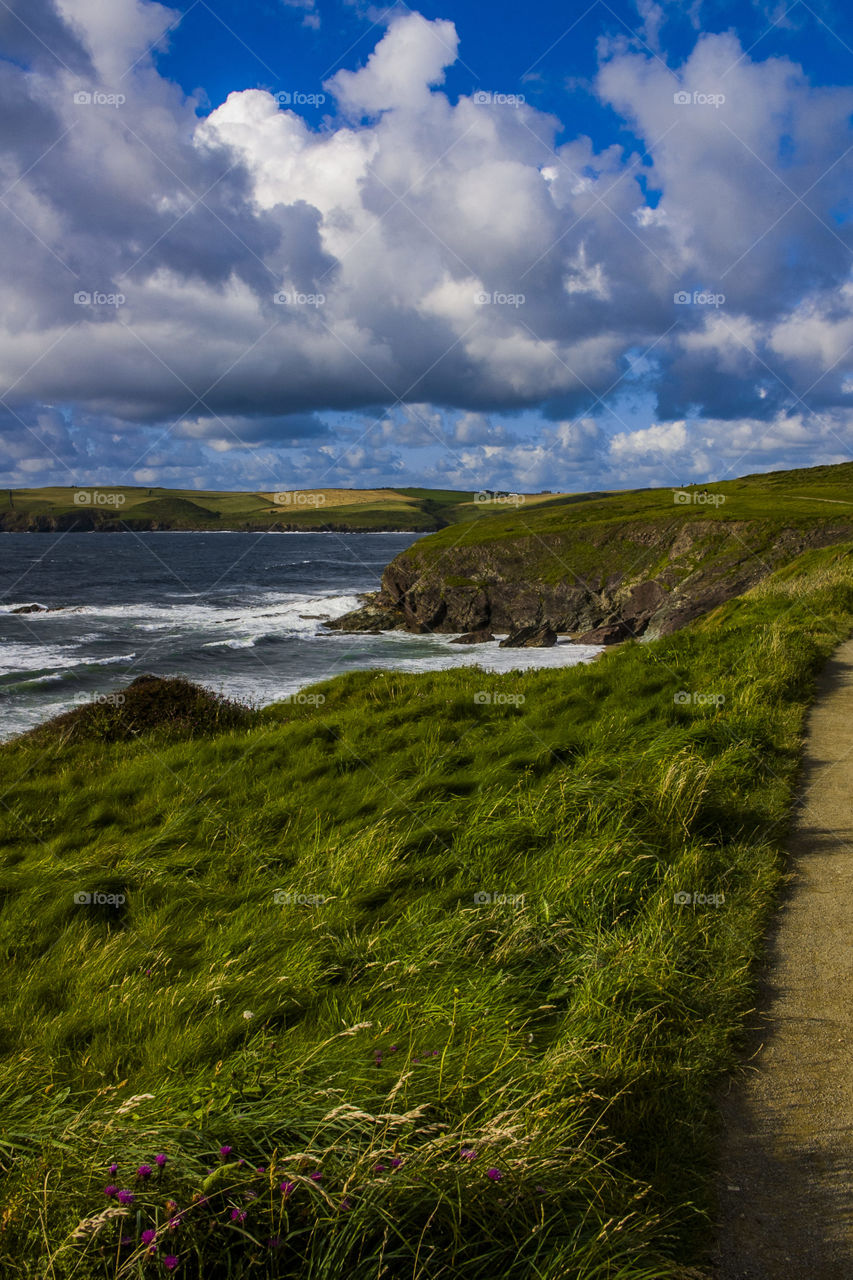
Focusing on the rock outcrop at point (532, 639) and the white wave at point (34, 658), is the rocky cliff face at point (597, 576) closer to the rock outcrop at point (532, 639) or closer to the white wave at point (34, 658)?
the rock outcrop at point (532, 639)

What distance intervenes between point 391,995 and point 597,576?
54.4m

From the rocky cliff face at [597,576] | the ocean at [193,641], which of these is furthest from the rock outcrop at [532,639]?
the rocky cliff face at [597,576]

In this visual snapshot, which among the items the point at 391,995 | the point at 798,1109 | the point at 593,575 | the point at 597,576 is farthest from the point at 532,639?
the point at 798,1109

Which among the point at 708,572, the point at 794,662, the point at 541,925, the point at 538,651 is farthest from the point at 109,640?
the point at 541,925

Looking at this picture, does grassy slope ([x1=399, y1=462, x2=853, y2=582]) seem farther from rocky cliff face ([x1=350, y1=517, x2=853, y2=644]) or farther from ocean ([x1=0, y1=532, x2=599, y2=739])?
ocean ([x1=0, y1=532, x2=599, y2=739])

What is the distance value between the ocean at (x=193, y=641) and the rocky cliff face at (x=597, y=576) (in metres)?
5.43

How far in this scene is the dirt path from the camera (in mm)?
2906

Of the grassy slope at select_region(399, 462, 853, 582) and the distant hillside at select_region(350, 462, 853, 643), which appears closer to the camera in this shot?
the distant hillside at select_region(350, 462, 853, 643)

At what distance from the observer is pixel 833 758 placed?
28.0ft

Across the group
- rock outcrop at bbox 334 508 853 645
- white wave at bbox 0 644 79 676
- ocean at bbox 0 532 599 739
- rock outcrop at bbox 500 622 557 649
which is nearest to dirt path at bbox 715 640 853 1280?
ocean at bbox 0 532 599 739

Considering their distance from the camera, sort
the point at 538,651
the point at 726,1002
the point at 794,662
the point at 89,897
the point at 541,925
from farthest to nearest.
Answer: the point at 538,651
the point at 794,662
the point at 89,897
the point at 541,925
the point at 726,1002

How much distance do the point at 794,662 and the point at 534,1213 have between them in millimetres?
10596

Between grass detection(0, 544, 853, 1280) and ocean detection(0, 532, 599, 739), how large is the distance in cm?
964

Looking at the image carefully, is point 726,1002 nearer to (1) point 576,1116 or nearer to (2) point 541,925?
(2) point 541,925
